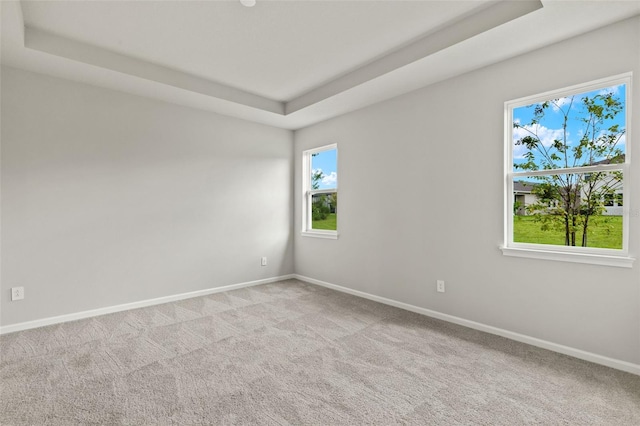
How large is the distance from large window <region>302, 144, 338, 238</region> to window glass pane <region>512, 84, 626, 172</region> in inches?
93.8

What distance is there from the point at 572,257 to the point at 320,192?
3248 mm

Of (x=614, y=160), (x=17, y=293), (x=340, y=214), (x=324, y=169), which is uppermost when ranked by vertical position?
(x=324, y=169)

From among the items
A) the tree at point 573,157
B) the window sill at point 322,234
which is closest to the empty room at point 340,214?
the tree at point 573,157

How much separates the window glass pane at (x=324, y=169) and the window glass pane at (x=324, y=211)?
6.6 inches

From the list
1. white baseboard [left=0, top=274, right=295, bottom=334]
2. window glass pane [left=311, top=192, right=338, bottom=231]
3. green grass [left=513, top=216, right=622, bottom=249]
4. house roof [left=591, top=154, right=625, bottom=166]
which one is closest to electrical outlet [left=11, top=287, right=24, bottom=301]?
white baseboard [left=0, top=274, right=295, bottom=334]

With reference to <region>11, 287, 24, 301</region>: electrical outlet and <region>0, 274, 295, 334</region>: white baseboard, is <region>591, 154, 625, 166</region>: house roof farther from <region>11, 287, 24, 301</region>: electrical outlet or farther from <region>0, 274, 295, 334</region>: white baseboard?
<region>11, 287, 24, 301</region>: electrical outlet

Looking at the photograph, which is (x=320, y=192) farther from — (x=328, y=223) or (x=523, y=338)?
(x=523, y=338)

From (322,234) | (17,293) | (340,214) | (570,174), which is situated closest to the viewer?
(570,174)

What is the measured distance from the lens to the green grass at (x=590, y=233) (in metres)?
2.34

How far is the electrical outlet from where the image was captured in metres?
2.96

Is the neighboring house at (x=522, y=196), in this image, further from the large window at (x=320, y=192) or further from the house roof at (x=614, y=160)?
the large window at (x=320, y=192)

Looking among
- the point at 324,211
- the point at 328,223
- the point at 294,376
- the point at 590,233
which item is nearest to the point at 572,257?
the point at 590,233

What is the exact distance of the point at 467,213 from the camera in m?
3.09

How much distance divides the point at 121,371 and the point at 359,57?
3433 mm
